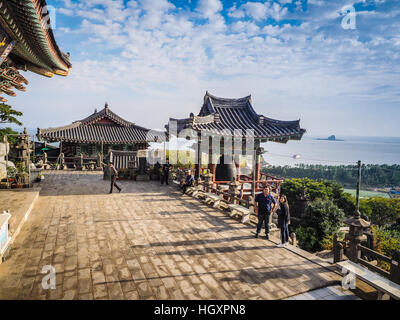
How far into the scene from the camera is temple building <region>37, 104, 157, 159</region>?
89.1 ft

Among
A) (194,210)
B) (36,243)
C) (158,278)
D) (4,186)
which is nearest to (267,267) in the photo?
(158,278)

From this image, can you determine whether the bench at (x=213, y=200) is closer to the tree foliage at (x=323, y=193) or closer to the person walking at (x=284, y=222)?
the person walking at (x=284, y=222)

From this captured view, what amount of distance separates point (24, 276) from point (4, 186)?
364 inches

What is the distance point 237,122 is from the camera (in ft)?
56.0

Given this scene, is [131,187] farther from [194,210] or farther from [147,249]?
[147,249]

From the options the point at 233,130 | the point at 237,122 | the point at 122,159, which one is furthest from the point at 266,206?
the point at 122,159

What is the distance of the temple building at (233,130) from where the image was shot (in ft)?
48.4

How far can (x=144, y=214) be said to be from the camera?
1055cm

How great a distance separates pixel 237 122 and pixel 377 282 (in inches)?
511

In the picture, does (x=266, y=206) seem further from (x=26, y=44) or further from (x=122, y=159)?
(x=122, y=159)

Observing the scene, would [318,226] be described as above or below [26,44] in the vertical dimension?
below

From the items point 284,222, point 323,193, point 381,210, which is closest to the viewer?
point 284,222

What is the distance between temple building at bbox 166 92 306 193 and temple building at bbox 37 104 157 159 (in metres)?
13.3

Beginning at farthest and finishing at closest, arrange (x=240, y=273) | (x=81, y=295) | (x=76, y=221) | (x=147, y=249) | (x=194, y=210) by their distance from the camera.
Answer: (x=194, y=210)
(x=76, y=221)
(x=147, y=249)
(x=240, y=273)
(x=81, y=295)
